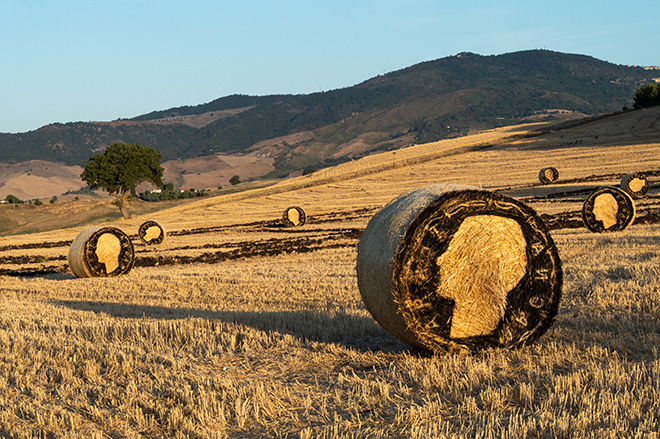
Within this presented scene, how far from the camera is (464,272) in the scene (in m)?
6.80

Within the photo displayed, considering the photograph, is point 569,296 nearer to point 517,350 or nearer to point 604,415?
point 517,350

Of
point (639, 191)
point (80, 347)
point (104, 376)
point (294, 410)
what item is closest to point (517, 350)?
point (294, 410)

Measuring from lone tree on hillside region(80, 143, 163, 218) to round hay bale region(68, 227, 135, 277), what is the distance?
36.7 meters

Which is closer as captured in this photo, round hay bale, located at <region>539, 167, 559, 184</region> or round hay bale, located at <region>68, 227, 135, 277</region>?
round hay bale, located at <region>68, 227, 135, 277</region>

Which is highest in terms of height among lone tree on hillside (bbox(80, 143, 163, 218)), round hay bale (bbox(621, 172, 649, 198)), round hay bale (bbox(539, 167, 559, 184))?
lone tree on hillside (bbox(80, 143, 163, 218))

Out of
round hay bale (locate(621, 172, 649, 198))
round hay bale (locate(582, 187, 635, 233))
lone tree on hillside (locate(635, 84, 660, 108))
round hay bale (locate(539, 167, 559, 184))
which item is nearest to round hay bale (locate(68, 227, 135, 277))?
round hay bale (locate(582, 187, 635, 233))

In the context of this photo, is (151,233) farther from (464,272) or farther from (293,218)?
(464,272)

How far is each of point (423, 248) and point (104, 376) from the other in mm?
3842

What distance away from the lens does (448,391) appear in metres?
5.78

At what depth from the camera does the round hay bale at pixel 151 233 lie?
96.2ft

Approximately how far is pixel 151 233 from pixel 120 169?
27.0 m

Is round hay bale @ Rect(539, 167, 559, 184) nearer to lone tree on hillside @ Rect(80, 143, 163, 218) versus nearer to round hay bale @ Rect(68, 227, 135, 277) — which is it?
round hay bale @ Rect(68, 227, 135, 277)

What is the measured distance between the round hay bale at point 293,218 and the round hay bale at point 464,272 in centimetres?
2628

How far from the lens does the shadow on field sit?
7.88 metres
